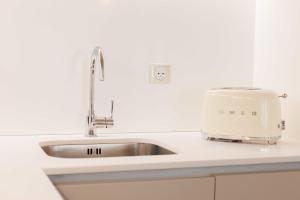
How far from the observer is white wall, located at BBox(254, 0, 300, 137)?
178 cm

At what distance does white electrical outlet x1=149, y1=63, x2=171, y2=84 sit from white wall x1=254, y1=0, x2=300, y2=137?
1.49 feet

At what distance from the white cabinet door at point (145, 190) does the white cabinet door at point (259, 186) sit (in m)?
0.05

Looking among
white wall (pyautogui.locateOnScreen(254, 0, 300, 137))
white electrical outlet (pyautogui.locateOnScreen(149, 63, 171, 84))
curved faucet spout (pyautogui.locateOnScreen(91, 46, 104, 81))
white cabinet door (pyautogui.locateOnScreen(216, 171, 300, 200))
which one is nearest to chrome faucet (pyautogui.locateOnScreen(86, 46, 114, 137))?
curved faucet spout (pyautogui.locateOnScreen(91, 46, 104, 81))

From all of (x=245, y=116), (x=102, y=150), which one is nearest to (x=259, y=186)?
(x=245, y=116)

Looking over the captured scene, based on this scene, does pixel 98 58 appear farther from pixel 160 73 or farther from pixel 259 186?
pixel 259 186

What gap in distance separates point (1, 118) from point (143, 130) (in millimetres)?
608

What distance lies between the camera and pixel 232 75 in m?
2.05

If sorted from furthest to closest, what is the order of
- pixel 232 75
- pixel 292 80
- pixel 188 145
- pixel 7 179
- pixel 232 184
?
pixel 232 75 → pixel 292 80 → pixel 188 145 → pixel 232 184 → pixel 7 179

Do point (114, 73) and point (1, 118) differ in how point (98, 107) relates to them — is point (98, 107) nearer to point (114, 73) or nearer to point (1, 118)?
point (114, 73)

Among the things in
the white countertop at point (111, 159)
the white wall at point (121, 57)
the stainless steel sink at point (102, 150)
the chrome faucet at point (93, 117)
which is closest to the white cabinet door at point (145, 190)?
the white countertop at point (111, 159)

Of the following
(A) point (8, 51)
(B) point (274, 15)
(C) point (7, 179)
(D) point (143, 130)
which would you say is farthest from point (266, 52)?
(C) point (7, 179)

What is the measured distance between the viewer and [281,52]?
1.88 metres

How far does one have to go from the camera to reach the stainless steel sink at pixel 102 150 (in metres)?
1.68

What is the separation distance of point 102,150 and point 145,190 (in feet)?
1.65
